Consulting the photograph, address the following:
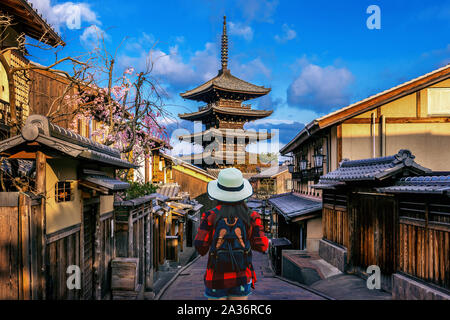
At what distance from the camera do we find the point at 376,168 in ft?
28.0

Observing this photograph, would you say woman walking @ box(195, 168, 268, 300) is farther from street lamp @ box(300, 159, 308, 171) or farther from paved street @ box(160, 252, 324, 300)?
street lamp @ box(300, 159, 308, 171)

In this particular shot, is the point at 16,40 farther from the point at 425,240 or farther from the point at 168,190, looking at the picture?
the point at 168,190

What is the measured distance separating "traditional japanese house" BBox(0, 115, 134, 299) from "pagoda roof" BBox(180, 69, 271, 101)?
94.3 ft

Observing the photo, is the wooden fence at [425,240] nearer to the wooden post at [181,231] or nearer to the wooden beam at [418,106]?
the wooden beam at [418,106]

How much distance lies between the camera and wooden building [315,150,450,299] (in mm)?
6234

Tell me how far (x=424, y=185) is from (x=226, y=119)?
30298 millimetres

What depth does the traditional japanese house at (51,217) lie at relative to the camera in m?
3.93

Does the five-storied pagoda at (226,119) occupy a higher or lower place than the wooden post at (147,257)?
higher

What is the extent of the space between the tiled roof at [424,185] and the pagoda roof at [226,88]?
91.6 ft

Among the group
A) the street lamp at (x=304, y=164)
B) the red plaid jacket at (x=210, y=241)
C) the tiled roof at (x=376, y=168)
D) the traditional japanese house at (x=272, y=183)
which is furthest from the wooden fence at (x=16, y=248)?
the traditional japanese house at (x=272, y=183)

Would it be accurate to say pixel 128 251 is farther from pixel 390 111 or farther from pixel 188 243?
pixel 188 243

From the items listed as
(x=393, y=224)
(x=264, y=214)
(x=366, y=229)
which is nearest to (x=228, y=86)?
(x=264, y=214)

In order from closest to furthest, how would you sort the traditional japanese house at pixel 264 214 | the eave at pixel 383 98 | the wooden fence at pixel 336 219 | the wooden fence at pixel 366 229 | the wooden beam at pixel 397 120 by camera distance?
the wooden fence at pixel 366 229
the wooden fence at pixel 336 219
the eave at pixel 383 98
the wooden beam at pixel 397 120
the traditional japanese house at pixel 264 214
